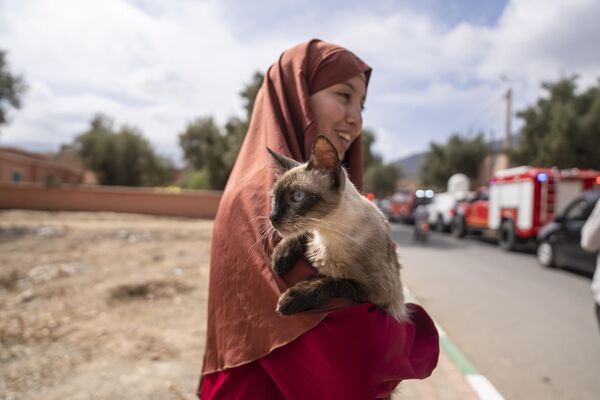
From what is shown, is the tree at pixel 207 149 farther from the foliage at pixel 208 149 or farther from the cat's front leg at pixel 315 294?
the cat's front leg at pixel 315 294

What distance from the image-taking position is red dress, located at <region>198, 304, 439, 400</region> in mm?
1205

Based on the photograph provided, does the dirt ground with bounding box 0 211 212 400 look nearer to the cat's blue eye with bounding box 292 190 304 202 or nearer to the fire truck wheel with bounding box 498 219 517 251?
the cat's blue eye with bounding box 292 190 304 202

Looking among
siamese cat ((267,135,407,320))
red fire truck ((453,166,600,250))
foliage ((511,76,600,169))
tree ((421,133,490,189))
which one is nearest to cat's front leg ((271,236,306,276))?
siamese cat ((267,135,407,320))

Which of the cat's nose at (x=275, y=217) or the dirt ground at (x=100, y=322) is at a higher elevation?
the cat's nose at (x=275, y=217)

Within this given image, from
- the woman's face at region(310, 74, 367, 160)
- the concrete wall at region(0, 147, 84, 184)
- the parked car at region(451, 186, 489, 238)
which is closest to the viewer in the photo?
the woman's face at region(310, 74, 367, 160)

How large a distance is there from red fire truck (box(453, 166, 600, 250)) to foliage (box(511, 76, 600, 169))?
13368 millimetres

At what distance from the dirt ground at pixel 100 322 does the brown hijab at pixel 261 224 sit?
2530 millimetres

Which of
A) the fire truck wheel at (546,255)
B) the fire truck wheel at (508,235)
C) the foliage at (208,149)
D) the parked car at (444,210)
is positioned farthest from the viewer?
the foliage at (208,149)

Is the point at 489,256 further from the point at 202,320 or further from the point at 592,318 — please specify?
the point at 202,320

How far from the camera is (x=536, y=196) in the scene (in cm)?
1216

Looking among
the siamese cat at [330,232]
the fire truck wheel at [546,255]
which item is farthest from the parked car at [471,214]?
the siamese cat at [330,232]

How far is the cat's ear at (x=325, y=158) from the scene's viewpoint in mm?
1302

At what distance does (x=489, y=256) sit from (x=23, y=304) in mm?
11793

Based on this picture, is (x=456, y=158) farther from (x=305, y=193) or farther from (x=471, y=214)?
(x=305, y=193)
